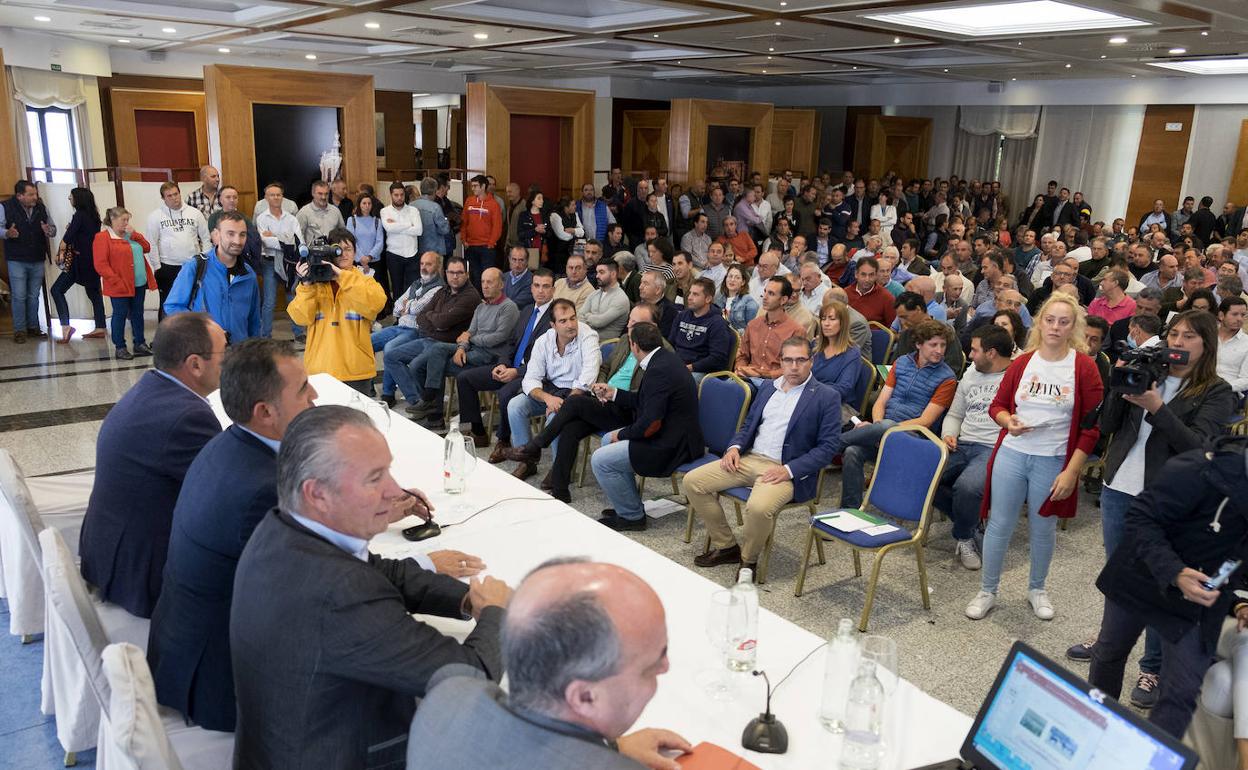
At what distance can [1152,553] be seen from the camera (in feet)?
8.71

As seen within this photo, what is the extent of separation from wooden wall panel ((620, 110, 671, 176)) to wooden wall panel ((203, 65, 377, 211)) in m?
8.14

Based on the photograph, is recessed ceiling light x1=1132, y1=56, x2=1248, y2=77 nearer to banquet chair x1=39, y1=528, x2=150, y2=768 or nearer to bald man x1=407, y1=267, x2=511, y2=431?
bald man x1=407, y1=267, x2=511, y2=431

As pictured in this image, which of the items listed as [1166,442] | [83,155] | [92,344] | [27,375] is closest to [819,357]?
[1166,442]

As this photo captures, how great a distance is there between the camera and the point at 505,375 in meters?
6.05

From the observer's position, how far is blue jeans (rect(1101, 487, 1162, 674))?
357cm

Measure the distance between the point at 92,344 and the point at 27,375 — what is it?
1257mm

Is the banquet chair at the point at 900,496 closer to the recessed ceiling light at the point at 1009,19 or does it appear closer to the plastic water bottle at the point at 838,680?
the plastic water bottle at the point at 838,680

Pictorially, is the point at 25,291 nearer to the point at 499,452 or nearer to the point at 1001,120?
the point at 499,452

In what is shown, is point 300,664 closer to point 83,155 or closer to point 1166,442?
point 1166,442

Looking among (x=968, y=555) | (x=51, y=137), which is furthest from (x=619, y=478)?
(x=51, y=137)

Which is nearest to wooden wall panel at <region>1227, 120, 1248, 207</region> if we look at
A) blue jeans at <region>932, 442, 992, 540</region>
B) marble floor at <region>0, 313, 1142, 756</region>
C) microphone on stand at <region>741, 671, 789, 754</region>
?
marble floor at <region>0, 313, 1142, 756</region>

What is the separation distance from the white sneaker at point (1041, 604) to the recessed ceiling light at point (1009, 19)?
4.97 m

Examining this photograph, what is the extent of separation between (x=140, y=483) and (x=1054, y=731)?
248 centimetres

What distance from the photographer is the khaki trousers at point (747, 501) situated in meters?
4.22
